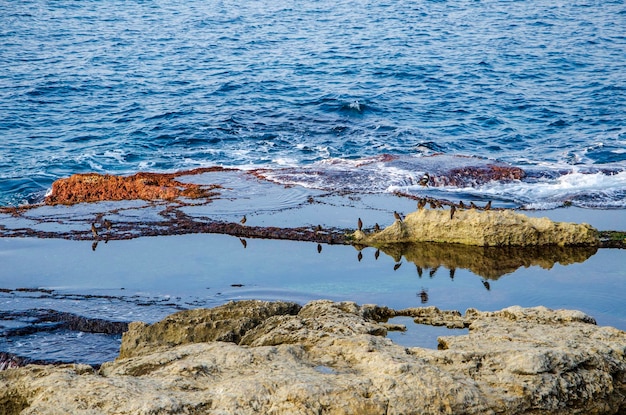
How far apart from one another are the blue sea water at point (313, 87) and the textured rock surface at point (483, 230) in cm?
412

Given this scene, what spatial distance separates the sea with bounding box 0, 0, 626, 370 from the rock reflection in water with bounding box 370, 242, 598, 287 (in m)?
0.06

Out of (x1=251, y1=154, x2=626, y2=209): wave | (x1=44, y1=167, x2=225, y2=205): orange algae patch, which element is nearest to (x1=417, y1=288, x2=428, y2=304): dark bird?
(x1=251, y1=154, x2=626, y2=209): wave

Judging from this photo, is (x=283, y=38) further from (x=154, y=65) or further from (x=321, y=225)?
(x=321, y=225)

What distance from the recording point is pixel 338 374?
23.2ft

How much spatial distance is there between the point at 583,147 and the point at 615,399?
2047 cm

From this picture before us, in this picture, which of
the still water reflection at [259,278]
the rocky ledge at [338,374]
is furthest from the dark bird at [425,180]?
the rocky ledge at [338,374]

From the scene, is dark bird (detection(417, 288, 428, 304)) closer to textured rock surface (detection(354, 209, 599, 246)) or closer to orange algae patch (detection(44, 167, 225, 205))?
textured rock surface (detection(354, 209, 599, 246))

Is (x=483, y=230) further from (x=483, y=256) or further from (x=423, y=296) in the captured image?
(x=423, y=296)

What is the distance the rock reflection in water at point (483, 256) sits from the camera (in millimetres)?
14031

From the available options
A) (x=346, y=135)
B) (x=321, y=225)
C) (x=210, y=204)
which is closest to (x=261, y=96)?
(x=346, y=135)

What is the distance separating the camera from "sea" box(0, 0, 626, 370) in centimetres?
1299

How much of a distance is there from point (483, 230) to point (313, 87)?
69.2 feet

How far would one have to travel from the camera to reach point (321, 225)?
17.0 metres

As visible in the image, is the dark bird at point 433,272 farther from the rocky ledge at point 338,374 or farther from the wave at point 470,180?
the wave at point 470,180
